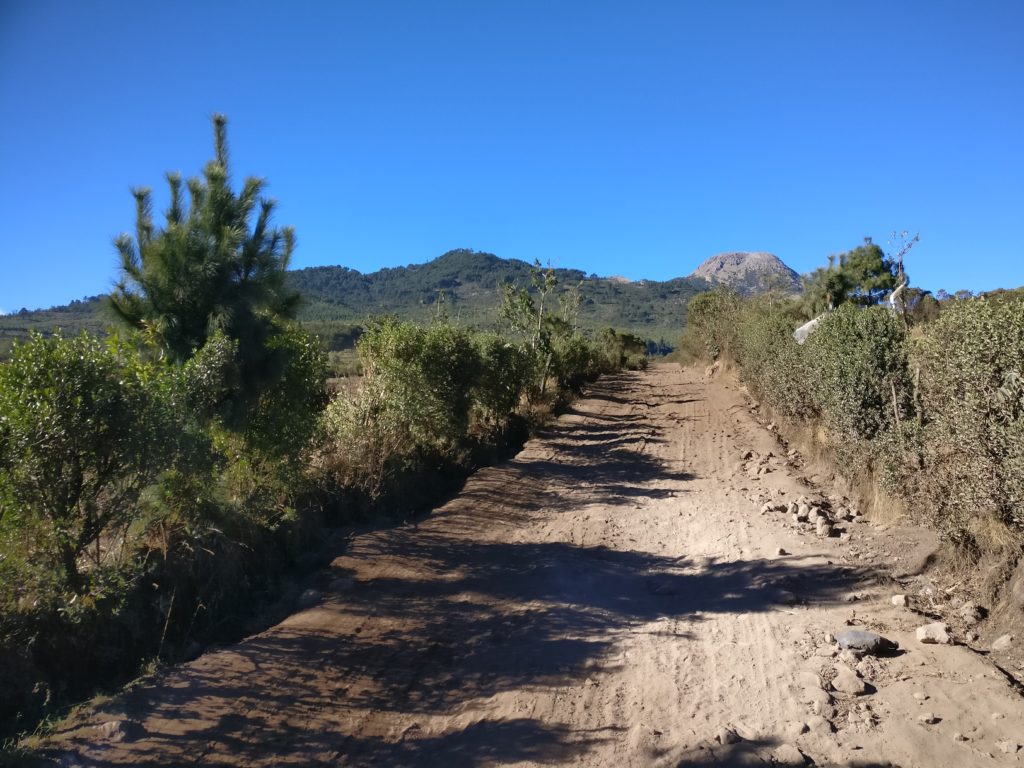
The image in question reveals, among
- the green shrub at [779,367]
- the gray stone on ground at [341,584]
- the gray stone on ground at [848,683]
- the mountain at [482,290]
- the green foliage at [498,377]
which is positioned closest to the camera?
the gray stone on ground at [848,683]

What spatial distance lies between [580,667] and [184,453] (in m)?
3.91

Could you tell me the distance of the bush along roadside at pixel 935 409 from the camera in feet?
17.9

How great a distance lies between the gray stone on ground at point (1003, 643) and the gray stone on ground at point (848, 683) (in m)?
1.15

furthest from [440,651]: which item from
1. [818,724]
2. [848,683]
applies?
[848,683]

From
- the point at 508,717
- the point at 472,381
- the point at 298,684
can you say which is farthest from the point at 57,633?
the point at 472,381

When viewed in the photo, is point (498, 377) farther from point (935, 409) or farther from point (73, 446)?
point (73, 446)

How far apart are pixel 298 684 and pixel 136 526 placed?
210cm

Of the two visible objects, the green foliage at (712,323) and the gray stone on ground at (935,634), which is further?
the green foliage at (712,323)

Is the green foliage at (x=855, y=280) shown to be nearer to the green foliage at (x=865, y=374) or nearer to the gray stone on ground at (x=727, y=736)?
the green foliage at (x=865, y=374)

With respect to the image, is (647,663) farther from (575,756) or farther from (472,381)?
(472,381)

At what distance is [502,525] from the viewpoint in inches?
385

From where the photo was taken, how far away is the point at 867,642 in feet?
18.1

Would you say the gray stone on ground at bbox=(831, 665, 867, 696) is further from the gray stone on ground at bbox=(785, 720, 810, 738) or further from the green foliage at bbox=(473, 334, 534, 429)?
the green foliage at bbox=(473, 334, 534, 429)

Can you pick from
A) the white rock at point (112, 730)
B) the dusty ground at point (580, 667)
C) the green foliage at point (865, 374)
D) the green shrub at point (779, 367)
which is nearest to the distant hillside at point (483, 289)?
the green shrub at point (779, 367)
